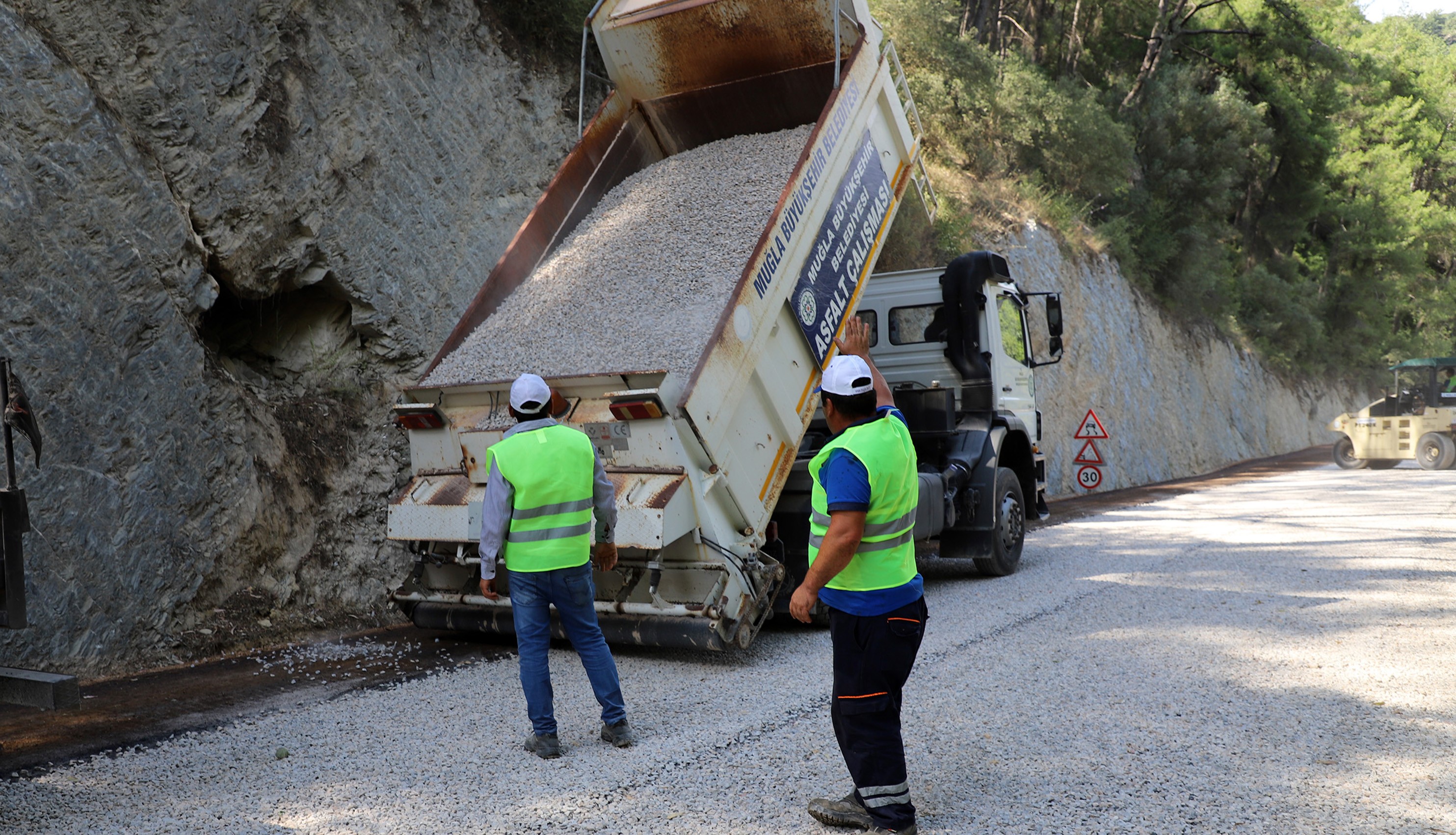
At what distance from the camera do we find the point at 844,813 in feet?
10.9

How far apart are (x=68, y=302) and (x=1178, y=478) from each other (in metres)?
23.6

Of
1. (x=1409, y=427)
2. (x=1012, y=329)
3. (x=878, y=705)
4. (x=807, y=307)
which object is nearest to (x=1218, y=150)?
(x=1409, y=427)

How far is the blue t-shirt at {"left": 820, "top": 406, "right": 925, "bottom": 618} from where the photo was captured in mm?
3191

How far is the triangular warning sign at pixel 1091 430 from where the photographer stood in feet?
47.8

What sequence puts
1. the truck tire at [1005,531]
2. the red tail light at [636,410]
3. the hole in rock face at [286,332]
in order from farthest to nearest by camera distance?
the hole in rock face at [286,332] → the truck tire at [1005,531] → the red tail light at [636,410]

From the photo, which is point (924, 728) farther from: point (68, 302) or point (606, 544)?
point (68, 302)

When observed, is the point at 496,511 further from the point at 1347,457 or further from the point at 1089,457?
the point at 1347,457

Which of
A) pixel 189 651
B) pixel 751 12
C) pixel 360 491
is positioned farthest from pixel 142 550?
pixel 751 12

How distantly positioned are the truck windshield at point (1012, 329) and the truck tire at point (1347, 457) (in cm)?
1818

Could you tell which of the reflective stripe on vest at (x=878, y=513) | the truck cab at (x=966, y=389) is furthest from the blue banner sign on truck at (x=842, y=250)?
the reflective stripe on vest at (x=878, y=513)

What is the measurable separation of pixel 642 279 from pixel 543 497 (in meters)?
2.44

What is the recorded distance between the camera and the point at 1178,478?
24438 mm

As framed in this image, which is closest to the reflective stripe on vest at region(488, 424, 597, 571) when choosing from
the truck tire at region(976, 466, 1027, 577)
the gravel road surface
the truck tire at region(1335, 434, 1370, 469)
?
the gravel road surface

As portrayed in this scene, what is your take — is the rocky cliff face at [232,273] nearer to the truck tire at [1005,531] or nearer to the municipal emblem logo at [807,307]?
the municipal emblem logo at [807,307]
